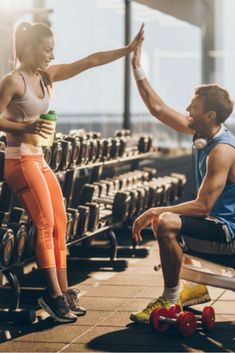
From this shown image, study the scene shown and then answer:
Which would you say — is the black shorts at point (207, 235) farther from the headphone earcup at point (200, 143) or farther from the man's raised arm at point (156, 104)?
the man's raised arm at point (156, 104)

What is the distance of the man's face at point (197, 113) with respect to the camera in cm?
369

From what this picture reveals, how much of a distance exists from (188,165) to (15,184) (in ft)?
22.1

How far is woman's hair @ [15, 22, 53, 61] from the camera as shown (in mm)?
3787

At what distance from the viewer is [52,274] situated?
3795 millimetres

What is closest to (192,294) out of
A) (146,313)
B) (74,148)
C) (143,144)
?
(146,313)

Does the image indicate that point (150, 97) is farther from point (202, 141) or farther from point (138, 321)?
point (138, 321)

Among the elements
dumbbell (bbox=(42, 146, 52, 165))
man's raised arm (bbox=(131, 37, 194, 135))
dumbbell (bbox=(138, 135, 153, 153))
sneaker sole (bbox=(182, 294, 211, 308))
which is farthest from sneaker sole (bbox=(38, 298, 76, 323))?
dumbbell (bbox=(138, 135, 153, 153))

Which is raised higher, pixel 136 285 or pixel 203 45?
pixel 203 45

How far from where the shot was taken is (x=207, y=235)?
3.64m

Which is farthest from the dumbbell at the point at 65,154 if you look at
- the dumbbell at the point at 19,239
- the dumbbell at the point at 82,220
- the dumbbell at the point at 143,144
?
the dumbbell at the point at 143,144

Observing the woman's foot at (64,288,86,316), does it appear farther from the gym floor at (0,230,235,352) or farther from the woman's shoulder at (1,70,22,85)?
the woman's shoulder at (1,70,22,85)

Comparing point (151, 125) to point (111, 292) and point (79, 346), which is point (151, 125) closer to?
point (111, 292)

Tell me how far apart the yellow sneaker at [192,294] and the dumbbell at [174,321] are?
40 centimetres

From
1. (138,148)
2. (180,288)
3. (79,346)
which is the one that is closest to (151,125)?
(138,148)
